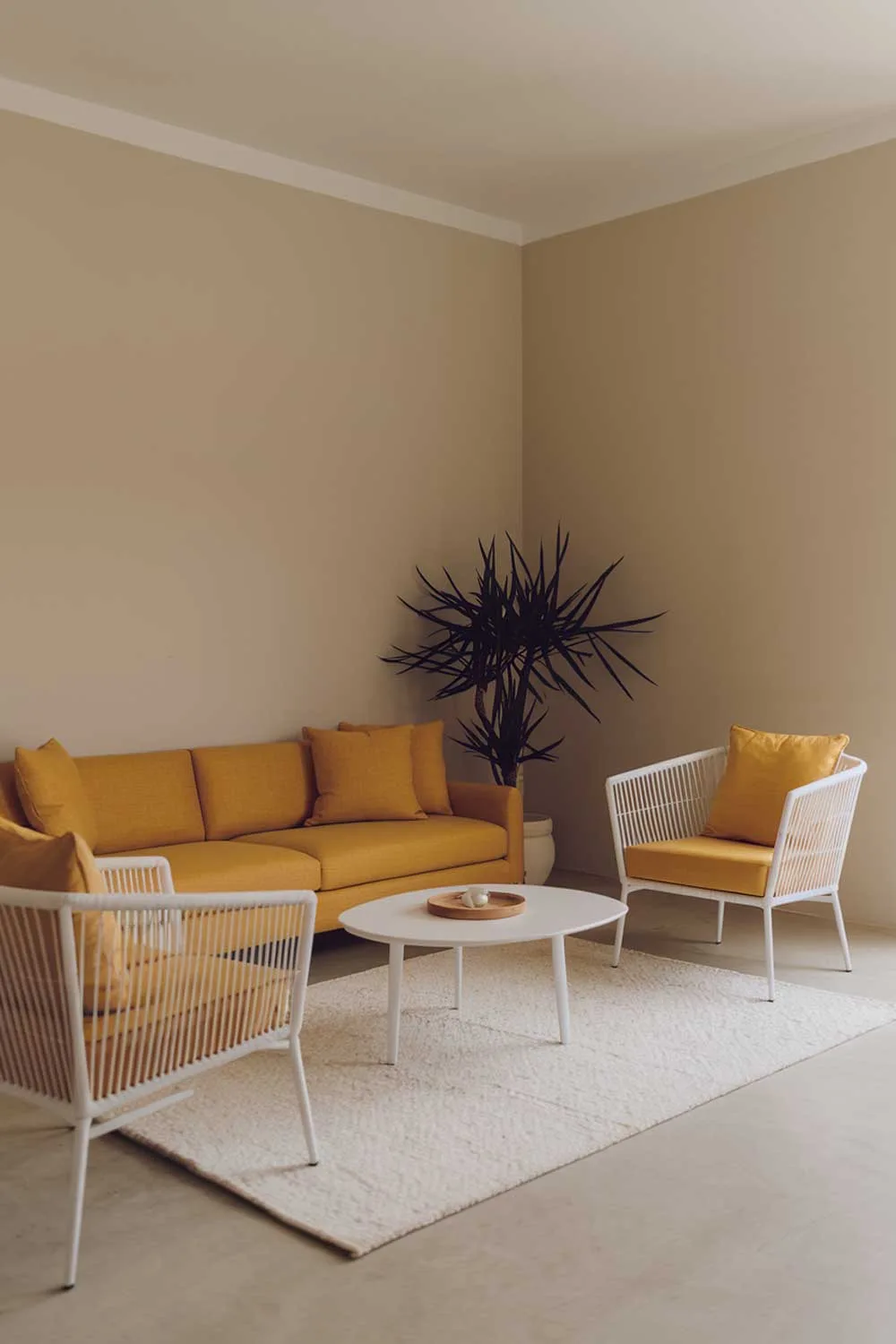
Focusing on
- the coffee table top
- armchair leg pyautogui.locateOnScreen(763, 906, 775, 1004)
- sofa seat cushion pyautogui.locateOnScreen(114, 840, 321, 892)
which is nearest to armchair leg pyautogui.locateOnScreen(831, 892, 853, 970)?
armchair leg pyautogui.locateOnScreen(763, 906, 775, 1004)

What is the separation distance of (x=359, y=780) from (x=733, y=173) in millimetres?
3267

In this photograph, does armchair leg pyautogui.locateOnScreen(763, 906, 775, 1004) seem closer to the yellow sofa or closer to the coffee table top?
the coffee table top

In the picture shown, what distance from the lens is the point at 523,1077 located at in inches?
148

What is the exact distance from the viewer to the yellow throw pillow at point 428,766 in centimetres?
584

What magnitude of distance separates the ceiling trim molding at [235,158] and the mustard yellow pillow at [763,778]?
3.12m

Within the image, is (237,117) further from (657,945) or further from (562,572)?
(657,945)

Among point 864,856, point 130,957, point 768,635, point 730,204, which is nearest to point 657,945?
point 864,856

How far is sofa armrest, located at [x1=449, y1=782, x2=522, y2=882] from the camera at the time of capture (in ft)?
18.9

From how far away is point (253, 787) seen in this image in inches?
215

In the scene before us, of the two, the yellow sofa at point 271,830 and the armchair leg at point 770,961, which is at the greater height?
the yellow sofa at point 271,830

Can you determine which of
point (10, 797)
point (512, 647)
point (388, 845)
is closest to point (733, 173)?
point (512, 647)

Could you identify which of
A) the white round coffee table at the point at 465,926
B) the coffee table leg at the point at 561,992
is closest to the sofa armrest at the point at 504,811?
the white round coffee table at the point at 465,926

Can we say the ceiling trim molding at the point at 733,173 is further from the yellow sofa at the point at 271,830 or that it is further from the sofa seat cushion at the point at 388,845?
the sofa seat cushion at the point at 388,845

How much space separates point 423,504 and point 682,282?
1650mm
